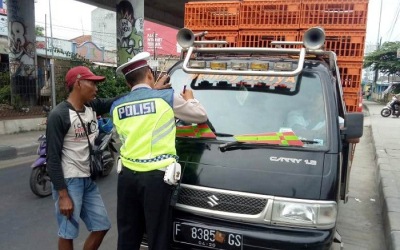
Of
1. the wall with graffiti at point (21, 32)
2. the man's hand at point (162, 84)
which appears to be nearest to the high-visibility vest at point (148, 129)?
the man's hand at point (162, 84)

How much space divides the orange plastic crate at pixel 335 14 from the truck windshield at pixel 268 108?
141 centimetres

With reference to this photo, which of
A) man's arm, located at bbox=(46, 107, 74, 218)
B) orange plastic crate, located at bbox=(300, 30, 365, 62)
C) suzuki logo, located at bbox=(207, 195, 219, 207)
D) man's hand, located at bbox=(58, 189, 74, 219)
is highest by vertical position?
orange plastic crate, located at bbox=(300, 30, 365, 62)

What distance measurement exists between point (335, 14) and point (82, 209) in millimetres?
3400

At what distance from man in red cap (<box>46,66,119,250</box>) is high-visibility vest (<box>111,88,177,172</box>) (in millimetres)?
392

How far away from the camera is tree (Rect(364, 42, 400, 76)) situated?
32938 millimetres

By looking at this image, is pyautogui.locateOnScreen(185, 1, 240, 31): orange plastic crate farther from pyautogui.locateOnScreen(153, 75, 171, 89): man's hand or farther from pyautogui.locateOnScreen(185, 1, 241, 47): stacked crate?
A: pyautogui.locateOnScreen(153, 75, 171, 89): man's hand

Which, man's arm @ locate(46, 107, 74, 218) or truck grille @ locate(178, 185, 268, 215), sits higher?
man's arm @ locate(46, 107, 74, 218)

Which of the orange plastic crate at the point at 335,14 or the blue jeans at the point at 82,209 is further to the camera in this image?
the orange plastic crate at the point at 335,14

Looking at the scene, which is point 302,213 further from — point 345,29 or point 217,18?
point 217,18

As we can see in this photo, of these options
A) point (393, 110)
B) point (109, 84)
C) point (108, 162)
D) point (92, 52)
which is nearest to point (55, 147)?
point (108, 162)

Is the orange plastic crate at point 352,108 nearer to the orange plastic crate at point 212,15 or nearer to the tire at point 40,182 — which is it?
the orange plastic crate at point 212,15

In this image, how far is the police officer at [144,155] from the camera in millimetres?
2428

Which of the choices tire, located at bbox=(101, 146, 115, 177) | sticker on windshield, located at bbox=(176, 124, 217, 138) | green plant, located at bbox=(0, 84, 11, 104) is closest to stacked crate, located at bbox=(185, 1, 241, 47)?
Result: sticker on windshield, located at bbox=(176, 124, 217, 138)

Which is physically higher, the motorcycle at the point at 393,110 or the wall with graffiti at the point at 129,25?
the wall with graffiti at the point at 129,25
